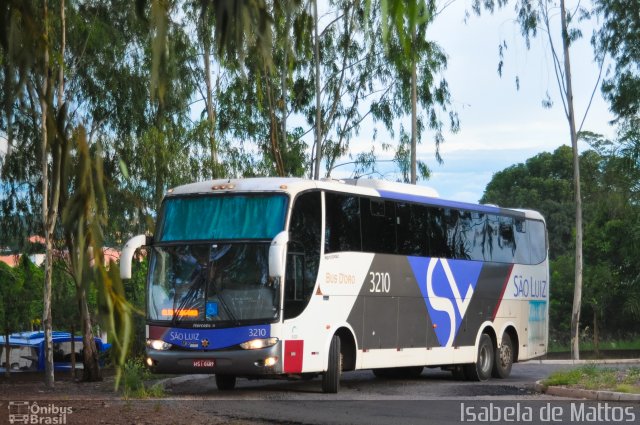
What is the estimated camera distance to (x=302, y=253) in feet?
62.7

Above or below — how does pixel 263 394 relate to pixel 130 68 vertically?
below

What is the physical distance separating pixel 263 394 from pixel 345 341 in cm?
168

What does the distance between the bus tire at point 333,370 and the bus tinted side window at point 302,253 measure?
3.59 ft

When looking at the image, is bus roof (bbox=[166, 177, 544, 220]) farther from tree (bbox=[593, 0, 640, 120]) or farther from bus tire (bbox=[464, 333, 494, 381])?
tree (bbox=[593, 0, 640, 120])

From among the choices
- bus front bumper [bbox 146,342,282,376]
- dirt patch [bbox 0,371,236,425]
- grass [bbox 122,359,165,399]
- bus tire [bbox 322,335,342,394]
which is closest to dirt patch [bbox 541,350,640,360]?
grass [bbox 122,359,165,399]

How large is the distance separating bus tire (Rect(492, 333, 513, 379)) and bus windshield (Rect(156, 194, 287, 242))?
8132mm

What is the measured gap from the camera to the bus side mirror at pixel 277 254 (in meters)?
17.7

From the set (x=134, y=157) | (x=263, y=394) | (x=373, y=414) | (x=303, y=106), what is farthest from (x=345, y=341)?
(x=303, y=106)

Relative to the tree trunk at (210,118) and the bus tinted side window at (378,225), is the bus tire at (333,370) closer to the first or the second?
the bus tinted side window at (378,225)

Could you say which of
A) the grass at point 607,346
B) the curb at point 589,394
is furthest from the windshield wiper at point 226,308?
the grass at point 607,346

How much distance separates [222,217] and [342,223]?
2075mm

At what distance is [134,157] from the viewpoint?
111ft

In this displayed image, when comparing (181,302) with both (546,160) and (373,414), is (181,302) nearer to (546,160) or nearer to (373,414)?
(373,414)

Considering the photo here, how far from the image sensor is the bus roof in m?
19.5
